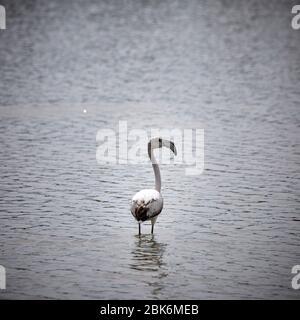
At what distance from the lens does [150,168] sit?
16.3 metres

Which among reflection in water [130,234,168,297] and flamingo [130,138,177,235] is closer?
reflection in water [130,234,168,297]

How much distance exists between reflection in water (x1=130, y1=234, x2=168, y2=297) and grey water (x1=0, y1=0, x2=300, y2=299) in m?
0.03

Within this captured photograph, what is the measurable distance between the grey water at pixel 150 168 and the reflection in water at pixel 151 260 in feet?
0.09

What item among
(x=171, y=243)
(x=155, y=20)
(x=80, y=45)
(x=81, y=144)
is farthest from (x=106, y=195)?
(x=155, y=20)

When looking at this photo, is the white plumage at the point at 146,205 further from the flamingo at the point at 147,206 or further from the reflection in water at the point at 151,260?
the reflection in water at the point at 151,260

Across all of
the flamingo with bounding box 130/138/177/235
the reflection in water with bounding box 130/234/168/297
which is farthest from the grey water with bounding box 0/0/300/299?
the flamingo with bounding box 130/138/177/235

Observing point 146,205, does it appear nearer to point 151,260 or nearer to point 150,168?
point 151,260

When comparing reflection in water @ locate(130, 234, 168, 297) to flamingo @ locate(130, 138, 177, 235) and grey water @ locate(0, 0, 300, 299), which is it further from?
flamingo @ locate(130, 138, 177, 235)

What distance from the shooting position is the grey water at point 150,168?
1127cm

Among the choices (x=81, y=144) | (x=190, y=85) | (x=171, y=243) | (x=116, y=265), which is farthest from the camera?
(x=190, y=85)

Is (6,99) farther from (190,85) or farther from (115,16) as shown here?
(115,16)

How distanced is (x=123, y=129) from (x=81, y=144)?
155 centimetres

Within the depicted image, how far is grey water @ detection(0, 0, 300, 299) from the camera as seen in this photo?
11.3m

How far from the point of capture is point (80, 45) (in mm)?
31656
